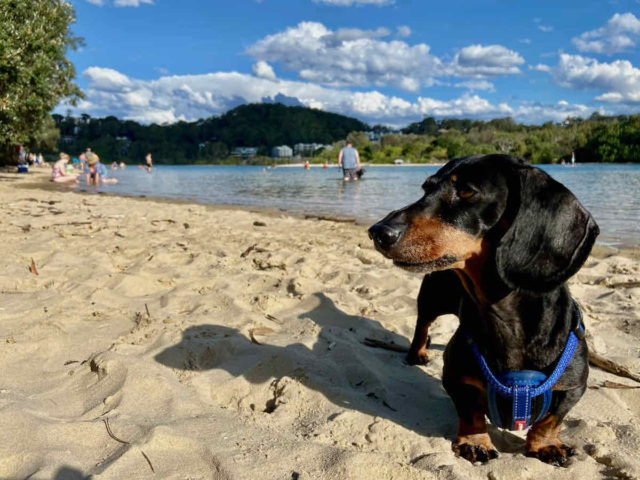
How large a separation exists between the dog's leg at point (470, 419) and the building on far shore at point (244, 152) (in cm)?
15271

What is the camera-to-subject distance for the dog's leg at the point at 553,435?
7.01 ft

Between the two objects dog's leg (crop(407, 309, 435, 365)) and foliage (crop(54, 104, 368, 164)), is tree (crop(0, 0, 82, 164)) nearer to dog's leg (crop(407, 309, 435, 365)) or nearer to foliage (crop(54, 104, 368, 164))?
dog's leg (crop(407, 309, 435, 365))

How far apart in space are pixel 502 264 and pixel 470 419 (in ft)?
2.68

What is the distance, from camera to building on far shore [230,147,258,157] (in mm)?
153875

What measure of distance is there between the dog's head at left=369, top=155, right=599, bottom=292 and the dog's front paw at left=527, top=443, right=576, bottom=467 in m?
0.83

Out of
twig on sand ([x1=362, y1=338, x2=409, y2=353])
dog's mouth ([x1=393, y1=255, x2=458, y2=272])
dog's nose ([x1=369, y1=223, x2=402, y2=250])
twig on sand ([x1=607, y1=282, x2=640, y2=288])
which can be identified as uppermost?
dog's nose ([x1=369, y1=223, x2=402, y2=250])

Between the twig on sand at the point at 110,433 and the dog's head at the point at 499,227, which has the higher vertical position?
the dog's head at the point at 499,227

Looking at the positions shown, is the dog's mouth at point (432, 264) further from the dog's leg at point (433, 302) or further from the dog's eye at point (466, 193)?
the dog's leg at point (433, 302)

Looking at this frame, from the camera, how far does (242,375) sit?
9.11 feet

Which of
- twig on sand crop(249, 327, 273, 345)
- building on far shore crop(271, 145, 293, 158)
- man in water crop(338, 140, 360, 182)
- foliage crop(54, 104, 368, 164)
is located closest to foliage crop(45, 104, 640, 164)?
foliage crop(54, 104, 368, 164)

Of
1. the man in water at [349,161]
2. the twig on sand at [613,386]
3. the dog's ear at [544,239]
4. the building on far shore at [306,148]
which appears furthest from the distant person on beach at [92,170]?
the building on far shore at [306,148]

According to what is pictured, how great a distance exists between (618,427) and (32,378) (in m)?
3.19

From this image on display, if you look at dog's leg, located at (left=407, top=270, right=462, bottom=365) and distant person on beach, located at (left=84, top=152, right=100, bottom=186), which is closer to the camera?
dog's leg, located at (left=407, top=270, right=462, bottom=365)

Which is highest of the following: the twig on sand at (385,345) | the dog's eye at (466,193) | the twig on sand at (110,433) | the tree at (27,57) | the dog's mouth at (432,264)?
the tree at (27,57)
